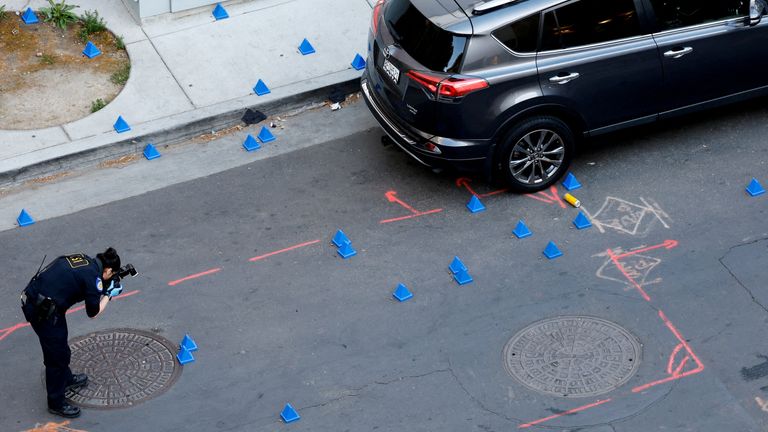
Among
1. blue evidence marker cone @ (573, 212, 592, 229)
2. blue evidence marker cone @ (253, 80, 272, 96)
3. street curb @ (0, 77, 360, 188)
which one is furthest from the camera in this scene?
blue evidence marker cone @ (253, 80, 272, 96)

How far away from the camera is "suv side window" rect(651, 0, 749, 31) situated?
34.4ft

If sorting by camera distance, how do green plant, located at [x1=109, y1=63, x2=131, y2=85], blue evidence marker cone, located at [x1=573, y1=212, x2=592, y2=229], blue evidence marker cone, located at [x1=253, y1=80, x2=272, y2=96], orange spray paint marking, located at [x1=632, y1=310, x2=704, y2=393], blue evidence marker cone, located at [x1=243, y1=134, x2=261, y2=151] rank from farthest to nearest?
1. green plant, located at [x1=109, y1=63, x2=131, y2=85]
2. blue evidence marker cone, located at [x1=253, y1=80, x2=272, y2=96]
3. blue evidence marker cone, located at [x1=243, y1=134, x2=261, y2=151]
4. blue evidence marker cone, located at [x1=573, y1=212, x2=592, y2=229]
5. orange spray paint marking, located at [x1=632, y1=310, x2=704, y2=393]

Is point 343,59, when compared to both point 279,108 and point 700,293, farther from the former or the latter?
point 700,293

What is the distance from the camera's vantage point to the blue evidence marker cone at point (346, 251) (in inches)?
397

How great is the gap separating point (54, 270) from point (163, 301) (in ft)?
5.26

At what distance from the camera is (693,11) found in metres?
10.6

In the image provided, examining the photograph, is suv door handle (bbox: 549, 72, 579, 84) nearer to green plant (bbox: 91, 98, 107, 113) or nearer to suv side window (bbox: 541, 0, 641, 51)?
suv side window (bbox: 541, 0, 641, 51)

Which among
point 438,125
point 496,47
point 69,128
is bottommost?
point 69,128

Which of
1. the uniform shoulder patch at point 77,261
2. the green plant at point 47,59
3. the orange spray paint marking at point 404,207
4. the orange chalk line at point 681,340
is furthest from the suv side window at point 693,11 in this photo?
the green plant at point 47,59

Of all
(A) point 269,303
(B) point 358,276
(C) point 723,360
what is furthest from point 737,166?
(A) point 269,303

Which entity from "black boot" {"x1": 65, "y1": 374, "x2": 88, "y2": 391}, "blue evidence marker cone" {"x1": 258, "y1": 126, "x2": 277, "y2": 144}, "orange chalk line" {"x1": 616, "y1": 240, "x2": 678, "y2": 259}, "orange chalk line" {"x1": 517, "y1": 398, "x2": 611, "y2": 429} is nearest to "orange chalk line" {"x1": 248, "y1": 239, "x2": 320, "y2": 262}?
"blue evidence marker cone" {"x1": 258, "y1": 126, "x2": 277, "y2": 144}

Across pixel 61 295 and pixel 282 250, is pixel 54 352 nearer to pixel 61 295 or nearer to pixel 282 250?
pixel 61 295

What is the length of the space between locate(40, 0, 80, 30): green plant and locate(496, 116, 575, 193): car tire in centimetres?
536

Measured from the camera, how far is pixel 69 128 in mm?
11664
